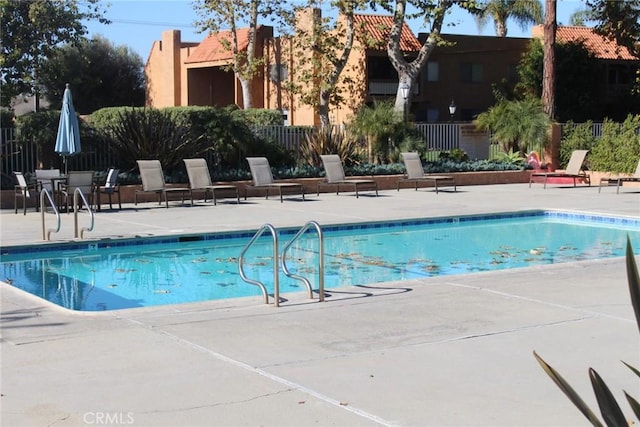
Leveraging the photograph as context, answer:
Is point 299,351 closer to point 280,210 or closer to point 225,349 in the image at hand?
point 225,349

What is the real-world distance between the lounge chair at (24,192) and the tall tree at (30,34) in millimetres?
27125

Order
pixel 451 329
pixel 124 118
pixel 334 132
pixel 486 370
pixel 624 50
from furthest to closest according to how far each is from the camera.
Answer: pixel 624 50
pixel 334 132
pixel 124 118
pixel 451 329
pixel 486 370

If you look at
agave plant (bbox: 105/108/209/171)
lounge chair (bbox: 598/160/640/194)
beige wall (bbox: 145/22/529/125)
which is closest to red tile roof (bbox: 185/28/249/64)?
beige wall (bbox: 145/22/529/125)

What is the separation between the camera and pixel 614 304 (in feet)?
27.6

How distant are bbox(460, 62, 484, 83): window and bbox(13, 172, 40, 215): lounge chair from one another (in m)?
34.6

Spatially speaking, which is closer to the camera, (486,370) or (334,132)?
(486,370)

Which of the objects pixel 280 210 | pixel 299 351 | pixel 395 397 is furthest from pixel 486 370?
pixel 280 210

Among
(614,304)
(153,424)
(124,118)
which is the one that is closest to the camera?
(153,424)

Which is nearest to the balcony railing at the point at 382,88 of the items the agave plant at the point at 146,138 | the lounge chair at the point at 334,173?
the lounge chair at the point at 334,173

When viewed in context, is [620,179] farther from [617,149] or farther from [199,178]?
[199,178]

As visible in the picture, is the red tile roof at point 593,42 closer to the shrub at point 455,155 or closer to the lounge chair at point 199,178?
the shrub at point 455,155

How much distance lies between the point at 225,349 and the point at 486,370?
6.36ft

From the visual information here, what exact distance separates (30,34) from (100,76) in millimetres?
12176

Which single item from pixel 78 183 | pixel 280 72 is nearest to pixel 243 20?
pixel 280 72
